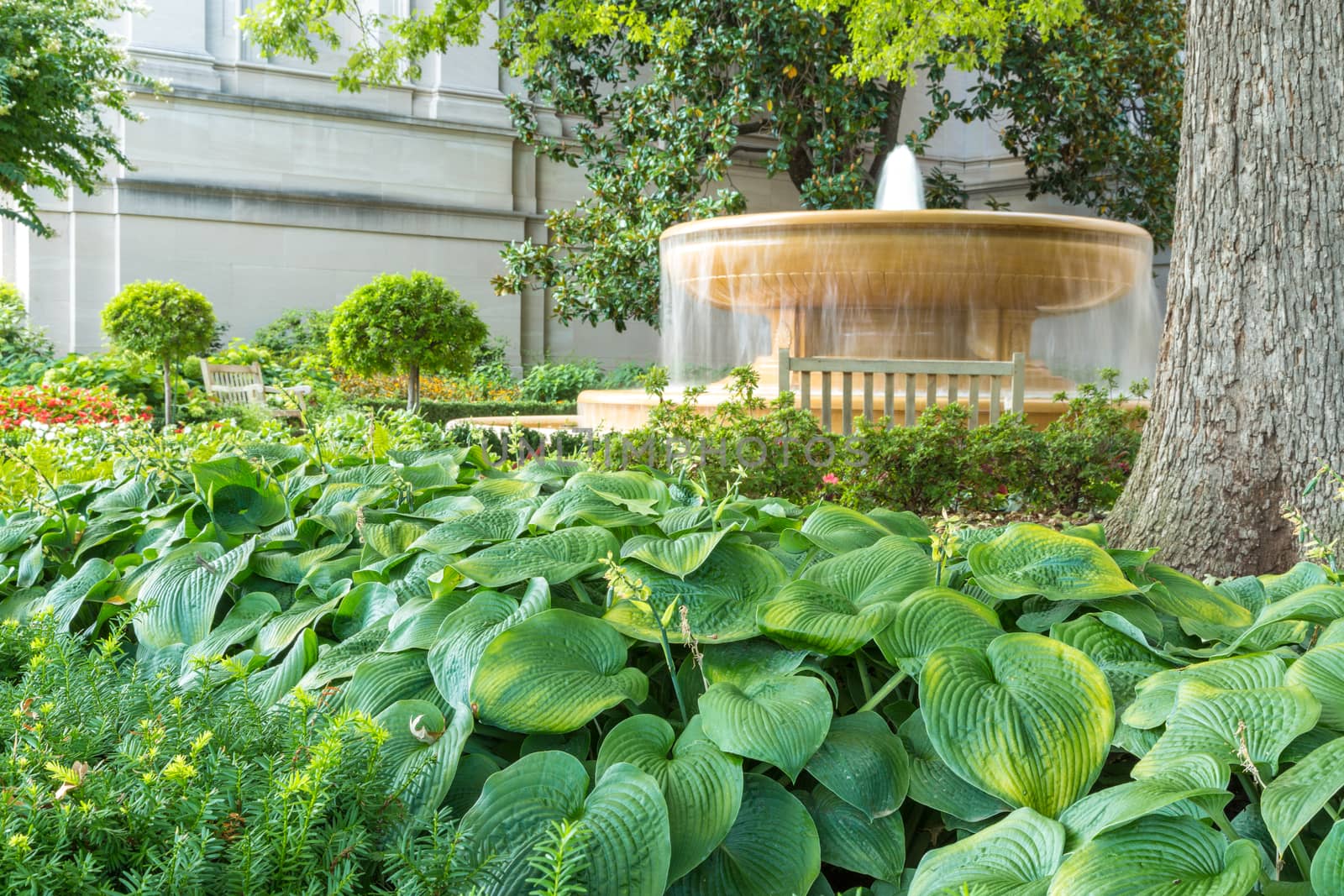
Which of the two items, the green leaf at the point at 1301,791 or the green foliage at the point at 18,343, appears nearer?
the green leaf at the point at 1301,791

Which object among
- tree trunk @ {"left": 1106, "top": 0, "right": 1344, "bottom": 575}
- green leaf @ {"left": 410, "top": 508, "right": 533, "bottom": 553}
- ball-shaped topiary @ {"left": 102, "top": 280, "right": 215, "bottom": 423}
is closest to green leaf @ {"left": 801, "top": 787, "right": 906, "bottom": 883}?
green leaf @ {"left": 410, "top": 508, "right": 533, "bottom": 553}

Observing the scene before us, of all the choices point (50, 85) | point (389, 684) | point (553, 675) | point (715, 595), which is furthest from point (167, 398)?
point (553, 675)

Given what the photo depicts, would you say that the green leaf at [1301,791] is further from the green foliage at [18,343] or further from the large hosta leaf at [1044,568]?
the green foliage at [18,343]

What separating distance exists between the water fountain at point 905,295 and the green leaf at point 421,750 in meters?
4.95

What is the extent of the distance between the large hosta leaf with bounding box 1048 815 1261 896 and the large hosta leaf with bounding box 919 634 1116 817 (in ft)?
0.41

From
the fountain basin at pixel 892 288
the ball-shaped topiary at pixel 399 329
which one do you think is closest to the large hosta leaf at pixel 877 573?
the fountain basin at pixel 892 288

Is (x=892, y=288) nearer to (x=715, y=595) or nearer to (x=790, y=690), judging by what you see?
(x=715, y=595)

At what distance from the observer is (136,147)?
649 inches

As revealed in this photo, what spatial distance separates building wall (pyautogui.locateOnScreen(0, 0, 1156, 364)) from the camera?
649 inches

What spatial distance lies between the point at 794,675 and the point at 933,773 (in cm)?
22

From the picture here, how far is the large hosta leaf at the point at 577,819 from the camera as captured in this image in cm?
123

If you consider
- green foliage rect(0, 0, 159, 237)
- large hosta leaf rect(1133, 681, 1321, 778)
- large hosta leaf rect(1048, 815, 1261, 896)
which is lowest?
large hosta leaf rect(1048, 815, 1261, 896)

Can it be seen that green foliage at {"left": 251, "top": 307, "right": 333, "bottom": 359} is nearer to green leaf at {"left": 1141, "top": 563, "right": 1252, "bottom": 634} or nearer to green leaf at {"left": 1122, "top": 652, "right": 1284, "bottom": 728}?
green leaf at {"left": 1141, "top": 563, "right": 1252, "bottom": 634}

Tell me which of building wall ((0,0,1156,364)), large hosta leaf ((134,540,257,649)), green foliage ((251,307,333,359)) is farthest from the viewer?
green foliage ((251,307,333,359))
